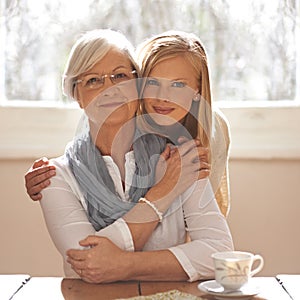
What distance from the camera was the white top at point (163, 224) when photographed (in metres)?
1.99

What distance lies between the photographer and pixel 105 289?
185cm

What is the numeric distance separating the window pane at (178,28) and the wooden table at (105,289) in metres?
1.32

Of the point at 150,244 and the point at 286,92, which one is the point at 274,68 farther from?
the point at 150,244

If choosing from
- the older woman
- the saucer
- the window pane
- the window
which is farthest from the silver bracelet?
the window pane

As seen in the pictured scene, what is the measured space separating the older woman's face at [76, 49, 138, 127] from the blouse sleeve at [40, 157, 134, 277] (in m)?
0.18

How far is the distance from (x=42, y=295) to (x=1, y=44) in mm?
1506

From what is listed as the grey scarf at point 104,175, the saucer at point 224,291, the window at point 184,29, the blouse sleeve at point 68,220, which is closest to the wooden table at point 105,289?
the saucer at point 224,291

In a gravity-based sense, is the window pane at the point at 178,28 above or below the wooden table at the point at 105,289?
above

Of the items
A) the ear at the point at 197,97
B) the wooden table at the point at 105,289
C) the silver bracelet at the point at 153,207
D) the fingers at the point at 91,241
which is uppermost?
the ear at the point at 197,97

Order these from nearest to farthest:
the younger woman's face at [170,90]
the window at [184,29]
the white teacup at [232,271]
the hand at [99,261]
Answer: the white teacup at [232,271] < the hand at [99,261] < the younger woman's face at [170,90] < the window at [184,29]

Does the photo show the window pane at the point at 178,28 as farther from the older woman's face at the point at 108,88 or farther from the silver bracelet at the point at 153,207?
the silver bracelet at the point at 153,207

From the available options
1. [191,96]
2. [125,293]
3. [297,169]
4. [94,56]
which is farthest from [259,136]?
[125,293]

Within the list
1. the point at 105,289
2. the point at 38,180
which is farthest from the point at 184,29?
the point at 105,289

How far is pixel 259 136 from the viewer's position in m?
3.07
